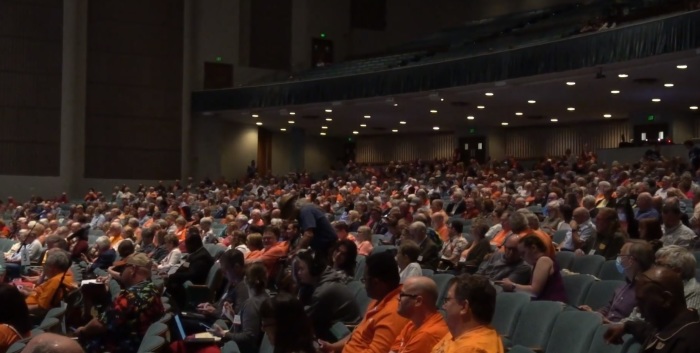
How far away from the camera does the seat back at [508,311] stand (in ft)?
17.9

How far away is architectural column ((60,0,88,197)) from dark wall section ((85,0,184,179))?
0.22 meters

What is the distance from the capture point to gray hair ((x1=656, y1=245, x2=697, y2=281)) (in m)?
4.57

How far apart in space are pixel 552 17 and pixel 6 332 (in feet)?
78.9

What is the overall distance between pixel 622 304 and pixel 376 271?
1.47m

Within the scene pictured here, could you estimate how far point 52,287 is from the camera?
7.26 m

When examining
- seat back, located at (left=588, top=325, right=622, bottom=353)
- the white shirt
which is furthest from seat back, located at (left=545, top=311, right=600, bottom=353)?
the white shirt

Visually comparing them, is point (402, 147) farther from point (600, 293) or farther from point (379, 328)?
point (379, 328)

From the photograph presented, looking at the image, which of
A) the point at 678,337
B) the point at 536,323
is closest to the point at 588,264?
the point at 536,323

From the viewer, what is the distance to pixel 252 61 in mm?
29141

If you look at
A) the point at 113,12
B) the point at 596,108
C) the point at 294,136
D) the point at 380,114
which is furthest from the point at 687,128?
the point at 113,12

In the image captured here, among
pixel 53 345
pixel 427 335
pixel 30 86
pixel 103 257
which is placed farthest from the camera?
pixel 30 86

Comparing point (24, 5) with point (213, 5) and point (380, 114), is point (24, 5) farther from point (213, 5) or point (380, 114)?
point (380, 114)

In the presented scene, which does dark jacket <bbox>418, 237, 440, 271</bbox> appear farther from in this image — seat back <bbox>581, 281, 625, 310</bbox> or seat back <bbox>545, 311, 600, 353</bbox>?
seat back <bbox>545, 311, 600, 353</bbox>

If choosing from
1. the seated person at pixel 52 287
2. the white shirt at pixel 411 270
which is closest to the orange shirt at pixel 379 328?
the white shirt at pixel 411 270
